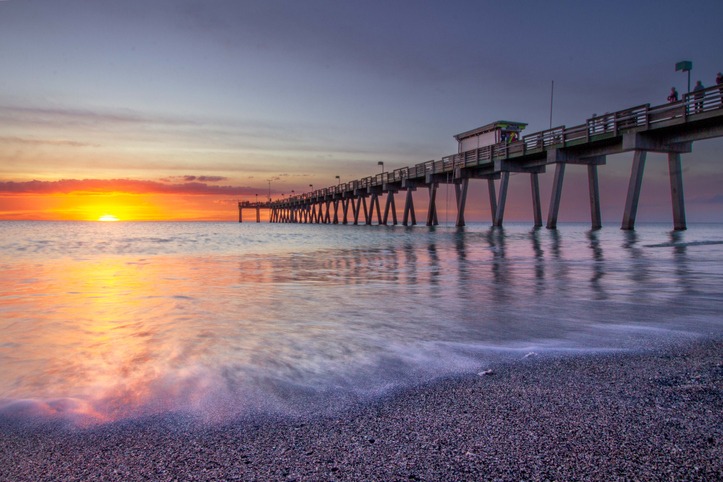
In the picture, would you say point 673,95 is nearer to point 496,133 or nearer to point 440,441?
point 496,133

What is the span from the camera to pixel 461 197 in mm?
36750

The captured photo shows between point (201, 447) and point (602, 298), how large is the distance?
491 cm

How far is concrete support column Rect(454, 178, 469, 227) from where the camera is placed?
3594 cm

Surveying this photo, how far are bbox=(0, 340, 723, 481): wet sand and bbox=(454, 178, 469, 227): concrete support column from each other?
1367 inches

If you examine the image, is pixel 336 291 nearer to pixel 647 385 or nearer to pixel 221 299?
pixel 221 299

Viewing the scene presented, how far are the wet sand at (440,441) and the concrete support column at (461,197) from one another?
34.7 meters

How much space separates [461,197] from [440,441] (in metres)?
36.3

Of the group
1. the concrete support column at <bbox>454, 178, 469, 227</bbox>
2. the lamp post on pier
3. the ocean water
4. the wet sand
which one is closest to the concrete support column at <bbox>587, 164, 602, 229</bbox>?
the lamp post on pier

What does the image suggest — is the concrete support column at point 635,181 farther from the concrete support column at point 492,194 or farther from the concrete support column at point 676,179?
the concrete support column at point 492,194

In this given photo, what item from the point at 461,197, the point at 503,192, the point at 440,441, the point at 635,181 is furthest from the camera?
the point at 461,197

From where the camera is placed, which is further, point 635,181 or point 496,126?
point 496,126

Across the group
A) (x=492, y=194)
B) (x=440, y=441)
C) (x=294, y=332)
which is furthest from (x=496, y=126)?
(x=440, y=441)

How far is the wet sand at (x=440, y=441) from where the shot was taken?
145 centimetres

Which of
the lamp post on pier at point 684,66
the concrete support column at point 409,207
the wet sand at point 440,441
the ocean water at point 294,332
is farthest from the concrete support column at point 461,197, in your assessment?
the wet sand at point 440,441
